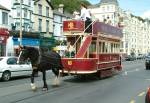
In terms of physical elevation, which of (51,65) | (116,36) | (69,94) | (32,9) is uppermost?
(32,9)

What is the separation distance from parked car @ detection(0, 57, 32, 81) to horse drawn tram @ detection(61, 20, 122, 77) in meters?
3.51

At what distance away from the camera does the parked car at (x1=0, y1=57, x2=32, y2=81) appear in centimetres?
2237

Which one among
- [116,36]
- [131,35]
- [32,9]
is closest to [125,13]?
[131,35]

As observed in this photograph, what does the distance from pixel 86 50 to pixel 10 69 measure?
5016 millimetres

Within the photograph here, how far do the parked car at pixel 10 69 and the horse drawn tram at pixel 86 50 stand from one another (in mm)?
3512

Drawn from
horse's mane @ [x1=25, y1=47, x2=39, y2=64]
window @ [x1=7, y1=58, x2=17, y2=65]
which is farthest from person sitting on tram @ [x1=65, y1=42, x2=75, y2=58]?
horse's mane @ [x1=25, y1=47, x2=39, y2=64]

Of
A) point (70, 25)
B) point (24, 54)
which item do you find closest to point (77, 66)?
point (70, 25)

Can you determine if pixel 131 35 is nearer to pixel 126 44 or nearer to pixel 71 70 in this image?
pixel 126 44

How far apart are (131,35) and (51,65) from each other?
4739 inches

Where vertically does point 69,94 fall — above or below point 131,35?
below

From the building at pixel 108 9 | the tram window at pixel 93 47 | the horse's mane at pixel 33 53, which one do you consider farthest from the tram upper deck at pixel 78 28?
the building at pixel 108 9

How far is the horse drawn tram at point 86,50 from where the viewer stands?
65.9 ft

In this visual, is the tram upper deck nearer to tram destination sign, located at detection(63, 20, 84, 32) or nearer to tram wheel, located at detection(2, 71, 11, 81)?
tram destination sign, located at detection(63, 20, 84, 32)

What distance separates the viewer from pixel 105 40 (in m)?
23.5
